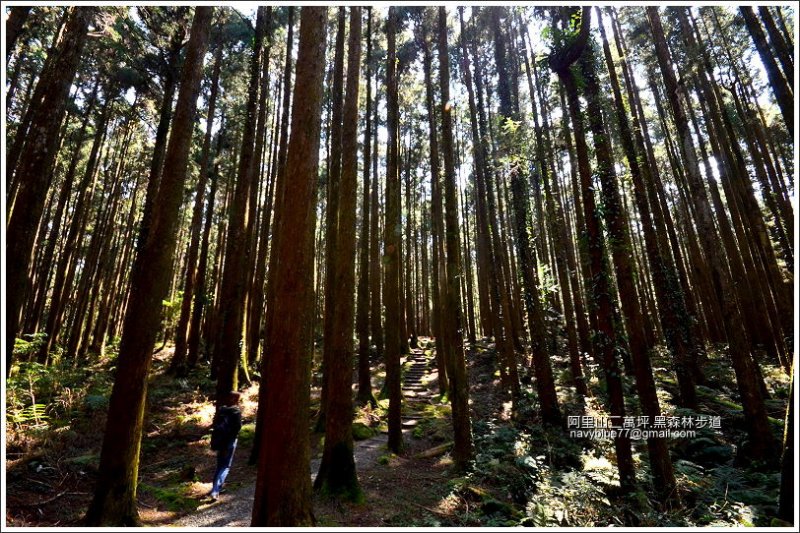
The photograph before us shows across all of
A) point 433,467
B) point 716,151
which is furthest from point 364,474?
point 716,151

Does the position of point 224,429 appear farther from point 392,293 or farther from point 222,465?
point 392,293

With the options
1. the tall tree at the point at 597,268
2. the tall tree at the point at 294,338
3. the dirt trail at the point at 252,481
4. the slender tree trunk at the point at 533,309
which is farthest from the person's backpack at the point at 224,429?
the slender tree trunk at the point at 533,309

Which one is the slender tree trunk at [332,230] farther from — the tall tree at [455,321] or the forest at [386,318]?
the tall tree at [455,321]

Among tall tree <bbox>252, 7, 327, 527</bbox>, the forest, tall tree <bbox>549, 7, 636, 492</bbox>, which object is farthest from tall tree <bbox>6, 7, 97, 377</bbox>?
tall tree <bbox>549, 7, 636, 492</bbox>

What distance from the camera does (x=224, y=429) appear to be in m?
7.19

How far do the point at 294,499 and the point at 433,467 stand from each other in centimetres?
530

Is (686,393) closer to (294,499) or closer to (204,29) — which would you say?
(294,499)

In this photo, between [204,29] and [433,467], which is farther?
[433,467]

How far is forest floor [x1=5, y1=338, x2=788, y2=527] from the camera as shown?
6109mm

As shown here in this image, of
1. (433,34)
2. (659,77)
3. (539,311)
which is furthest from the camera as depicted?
(659,77)

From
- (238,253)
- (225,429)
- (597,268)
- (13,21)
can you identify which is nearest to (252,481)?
(225,429)

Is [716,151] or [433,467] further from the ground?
[716,151]

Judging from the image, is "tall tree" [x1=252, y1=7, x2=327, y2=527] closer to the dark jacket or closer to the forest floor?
the forest floor

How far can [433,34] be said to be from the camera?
14.2 metres
